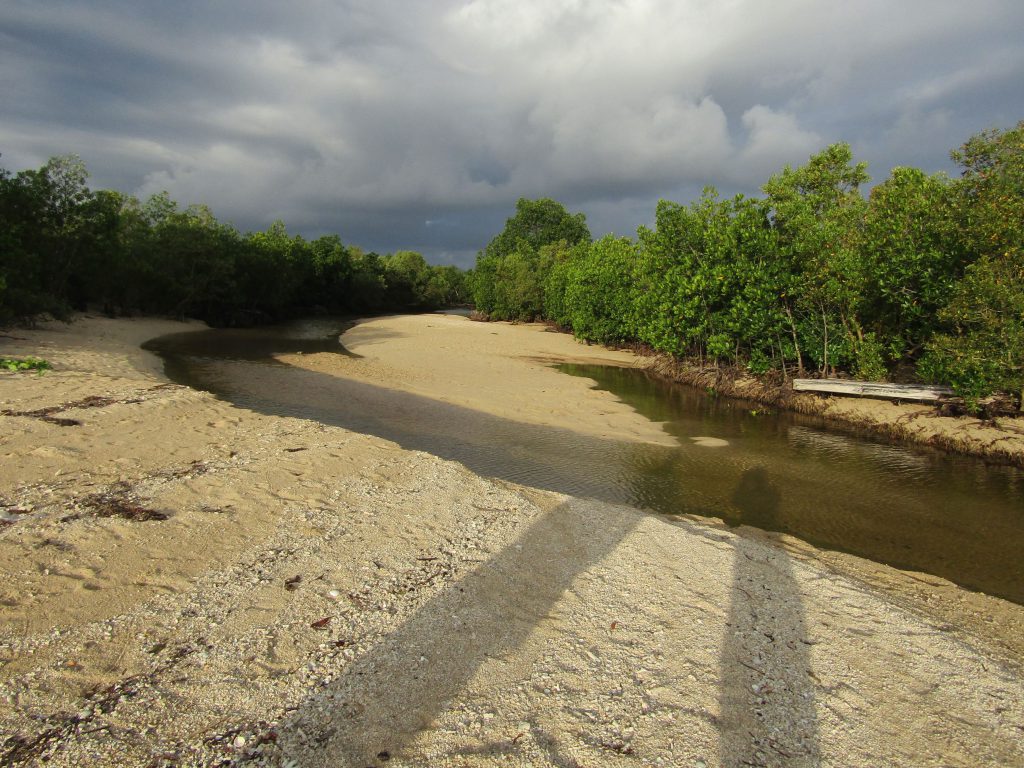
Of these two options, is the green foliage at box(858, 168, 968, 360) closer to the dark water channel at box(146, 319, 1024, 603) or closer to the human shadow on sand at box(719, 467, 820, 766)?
the dark water channel at box(146, 319, 1024, 603)

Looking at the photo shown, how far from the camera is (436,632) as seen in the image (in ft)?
16.3

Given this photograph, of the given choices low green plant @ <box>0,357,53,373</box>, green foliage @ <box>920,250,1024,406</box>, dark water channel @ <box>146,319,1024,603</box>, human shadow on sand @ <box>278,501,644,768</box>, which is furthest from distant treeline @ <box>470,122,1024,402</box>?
low green plant @ <box>0,357,53,373</box>

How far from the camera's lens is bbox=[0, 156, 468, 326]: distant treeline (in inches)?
1092

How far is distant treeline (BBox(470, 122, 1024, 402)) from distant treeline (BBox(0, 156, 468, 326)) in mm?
26847

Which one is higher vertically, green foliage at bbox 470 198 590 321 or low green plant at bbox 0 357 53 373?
green foliage at bbox 470 198 590 321

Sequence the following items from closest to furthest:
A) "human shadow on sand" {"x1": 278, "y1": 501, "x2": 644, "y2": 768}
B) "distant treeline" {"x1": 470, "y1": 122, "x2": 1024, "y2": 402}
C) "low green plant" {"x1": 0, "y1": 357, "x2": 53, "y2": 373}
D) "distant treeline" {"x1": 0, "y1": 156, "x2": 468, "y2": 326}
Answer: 1. "human shadow on sand" {"x1": 278, "y1": 501, "x2": 644, "y2": 768}
2. "distant treeline" {"x1": 470, "y1": 122, "x2": 1024, "y2": 402}
3. "low green plant" {"x1": 0, "y1": 357, "x2": 53, "y2": 373}
4. "distant treeline" {"x1": 0, "y1": 156, "x2": 468, "y2": 326}

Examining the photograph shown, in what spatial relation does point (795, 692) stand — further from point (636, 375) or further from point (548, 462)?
point (636, 375)

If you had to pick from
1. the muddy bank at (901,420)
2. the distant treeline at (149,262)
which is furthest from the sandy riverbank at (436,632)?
the distant treeline at (149,262)

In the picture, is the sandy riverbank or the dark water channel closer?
the sandy riverbank

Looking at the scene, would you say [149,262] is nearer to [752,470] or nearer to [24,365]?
[24,365]

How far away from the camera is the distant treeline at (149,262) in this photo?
27734 millimetres

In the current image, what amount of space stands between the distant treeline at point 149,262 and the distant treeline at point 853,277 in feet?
88.1

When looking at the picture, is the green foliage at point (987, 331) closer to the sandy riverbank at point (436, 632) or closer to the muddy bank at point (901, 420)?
the muddy bank at point (901, 420)

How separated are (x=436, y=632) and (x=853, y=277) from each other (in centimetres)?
1811
